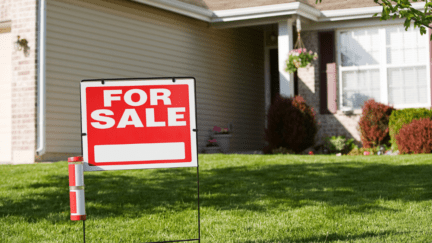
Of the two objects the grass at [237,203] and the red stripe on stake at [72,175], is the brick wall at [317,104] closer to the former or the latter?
the grass at [237,203]

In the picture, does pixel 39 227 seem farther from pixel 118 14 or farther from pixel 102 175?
pixel 118 14

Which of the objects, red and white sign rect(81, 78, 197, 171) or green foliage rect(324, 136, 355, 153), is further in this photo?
green foliage rect(324, 136, 355, 153)

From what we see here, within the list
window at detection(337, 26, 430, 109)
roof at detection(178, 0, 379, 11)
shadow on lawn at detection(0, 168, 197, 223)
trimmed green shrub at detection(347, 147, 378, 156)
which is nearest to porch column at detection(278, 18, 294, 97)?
roof at detection(178, 0, 379, 11)

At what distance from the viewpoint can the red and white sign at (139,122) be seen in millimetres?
3791

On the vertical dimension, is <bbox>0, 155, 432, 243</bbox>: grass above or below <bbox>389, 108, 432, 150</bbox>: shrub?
below

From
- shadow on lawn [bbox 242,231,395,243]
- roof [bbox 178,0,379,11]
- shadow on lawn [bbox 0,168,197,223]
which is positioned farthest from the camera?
roof [bbox 178,0,379,11]

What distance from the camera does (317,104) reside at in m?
13.9

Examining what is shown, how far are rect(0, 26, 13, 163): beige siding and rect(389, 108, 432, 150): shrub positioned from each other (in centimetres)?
828

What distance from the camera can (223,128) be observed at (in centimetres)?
1466

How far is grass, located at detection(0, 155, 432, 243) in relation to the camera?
4766 millimetres

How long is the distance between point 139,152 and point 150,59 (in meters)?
9.02

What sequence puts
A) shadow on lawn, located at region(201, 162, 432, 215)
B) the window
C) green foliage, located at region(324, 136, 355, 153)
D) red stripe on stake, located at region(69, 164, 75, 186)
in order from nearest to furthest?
red stripe on stake, located at region(69, 164, 75, 186)
shadow on lawn, located at region(201, 162, 432, 215)
the window
green foliage, located at region(324, 136, 355, 153)

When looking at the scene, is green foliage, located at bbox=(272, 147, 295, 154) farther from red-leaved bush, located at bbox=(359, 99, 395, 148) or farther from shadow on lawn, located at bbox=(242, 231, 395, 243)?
shadow on lawn, located at bbox=(242, 231, 395, 243)

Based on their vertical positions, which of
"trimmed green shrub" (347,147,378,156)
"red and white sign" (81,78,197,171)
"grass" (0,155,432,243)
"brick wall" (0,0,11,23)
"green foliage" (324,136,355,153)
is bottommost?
"grass" (0,155,432,243)
